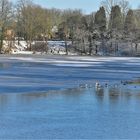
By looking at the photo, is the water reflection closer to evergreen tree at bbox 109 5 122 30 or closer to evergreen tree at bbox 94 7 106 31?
evergreen tree at bbox 94 7 106 31

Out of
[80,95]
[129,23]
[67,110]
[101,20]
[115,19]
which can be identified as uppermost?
[115,19]

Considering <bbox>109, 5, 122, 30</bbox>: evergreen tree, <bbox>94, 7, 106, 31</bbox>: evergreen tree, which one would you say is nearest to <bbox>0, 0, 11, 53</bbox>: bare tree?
<bbox>94, 7, 106, 31</bbox>: evergreen tree

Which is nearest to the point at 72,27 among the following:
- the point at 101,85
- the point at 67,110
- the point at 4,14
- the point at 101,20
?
the point at 101,20

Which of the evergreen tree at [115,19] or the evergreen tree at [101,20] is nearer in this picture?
the evergreen tree at [101,20]

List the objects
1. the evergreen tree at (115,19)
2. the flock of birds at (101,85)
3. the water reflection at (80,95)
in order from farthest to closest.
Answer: the evergreen tree at (115,19)
the flock of birds at (101,85)
the water reflection at (80,95)

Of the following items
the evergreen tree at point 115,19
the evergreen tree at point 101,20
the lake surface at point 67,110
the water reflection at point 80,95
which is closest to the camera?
the lake surface at point 67,110

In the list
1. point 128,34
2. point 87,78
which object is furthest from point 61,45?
point 87,78

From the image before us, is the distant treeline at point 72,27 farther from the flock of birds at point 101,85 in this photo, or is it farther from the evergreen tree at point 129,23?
the flock of birds at point 101,85

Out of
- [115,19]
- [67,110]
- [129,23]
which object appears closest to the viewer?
[67,110]

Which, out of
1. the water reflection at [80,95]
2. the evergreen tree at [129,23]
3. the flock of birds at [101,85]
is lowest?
the flock of birds at [101,85]

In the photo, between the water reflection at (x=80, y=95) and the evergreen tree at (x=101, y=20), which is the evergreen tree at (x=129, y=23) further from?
the water reflection at (x=80, y=95)

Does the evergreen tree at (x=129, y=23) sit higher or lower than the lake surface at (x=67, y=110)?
higher

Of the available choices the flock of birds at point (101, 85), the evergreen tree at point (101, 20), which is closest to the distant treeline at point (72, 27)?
the evergreen tree at point (101, 20)

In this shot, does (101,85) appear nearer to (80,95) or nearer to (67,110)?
(80,95)
